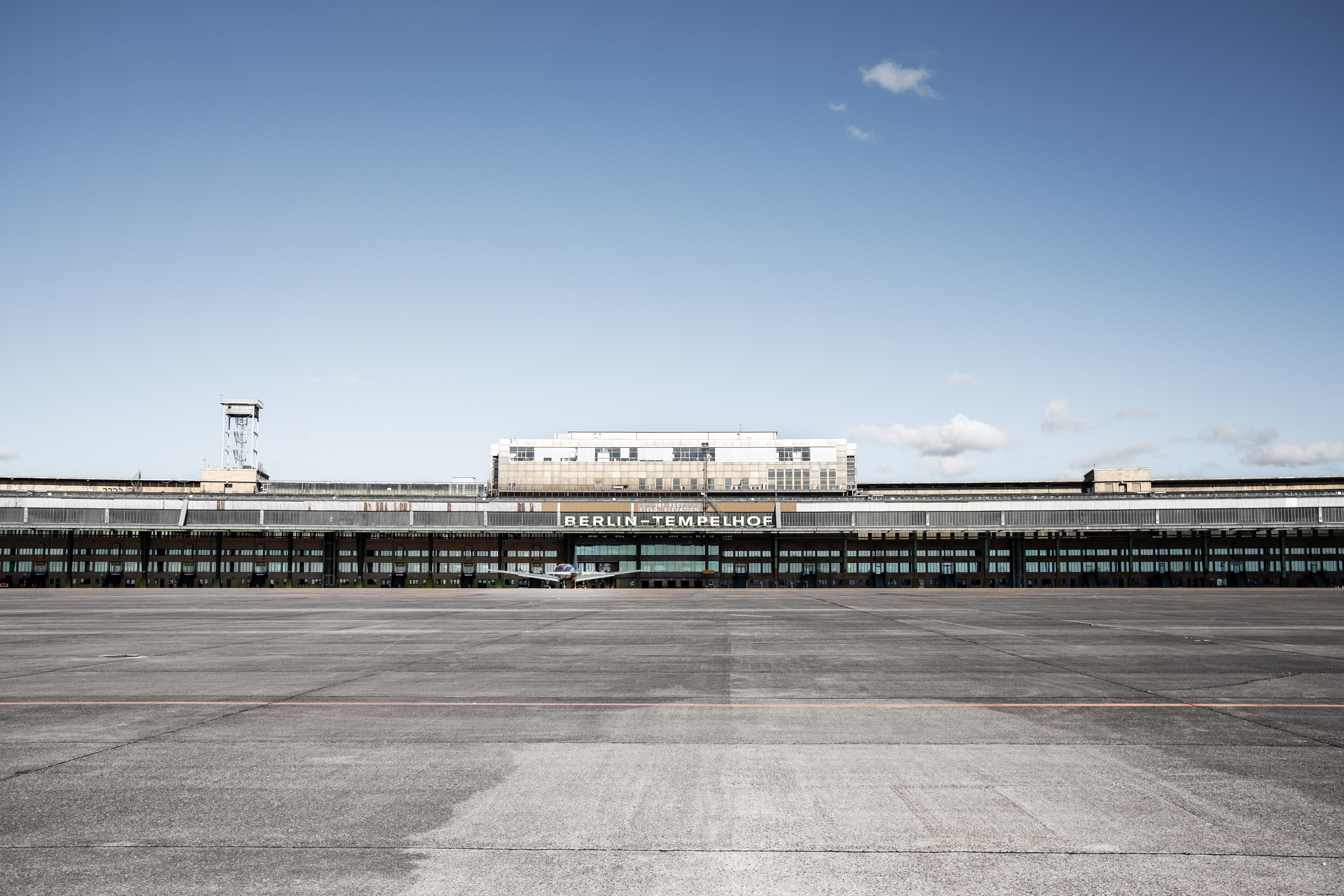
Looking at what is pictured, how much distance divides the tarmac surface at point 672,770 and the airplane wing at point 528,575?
180ft

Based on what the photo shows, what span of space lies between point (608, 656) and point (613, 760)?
11.1 metres

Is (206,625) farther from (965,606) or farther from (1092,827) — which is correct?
(965,606)

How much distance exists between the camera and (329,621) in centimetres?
3412

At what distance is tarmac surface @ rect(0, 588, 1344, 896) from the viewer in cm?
707

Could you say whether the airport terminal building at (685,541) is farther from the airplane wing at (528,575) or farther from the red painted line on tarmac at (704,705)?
the red painted line on tarmac at (704,705)

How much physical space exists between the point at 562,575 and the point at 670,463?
39.1 metres

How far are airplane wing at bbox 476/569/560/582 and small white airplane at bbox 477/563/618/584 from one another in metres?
0.02

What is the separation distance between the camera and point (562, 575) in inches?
3088

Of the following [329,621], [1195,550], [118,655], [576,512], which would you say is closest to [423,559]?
[576,512]

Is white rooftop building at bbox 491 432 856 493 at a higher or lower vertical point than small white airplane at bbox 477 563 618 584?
higher

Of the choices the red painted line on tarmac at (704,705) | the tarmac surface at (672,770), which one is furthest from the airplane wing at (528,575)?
the red painted line on tarmac at (704,705)

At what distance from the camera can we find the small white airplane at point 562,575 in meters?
78.6

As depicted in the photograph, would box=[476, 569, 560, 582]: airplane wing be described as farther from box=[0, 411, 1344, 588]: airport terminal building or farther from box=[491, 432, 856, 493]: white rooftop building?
box=[491, 432, 856, 493]: white rooftop building

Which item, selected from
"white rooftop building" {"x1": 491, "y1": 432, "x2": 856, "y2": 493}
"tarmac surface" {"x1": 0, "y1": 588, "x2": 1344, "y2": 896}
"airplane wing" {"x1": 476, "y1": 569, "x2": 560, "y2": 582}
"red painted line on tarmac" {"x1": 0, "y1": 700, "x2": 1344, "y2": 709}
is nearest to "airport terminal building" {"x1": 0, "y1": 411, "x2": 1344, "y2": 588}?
"airplane wing" {"x1": 476, "y1": 569, "x2": 560, "y2": 582}
